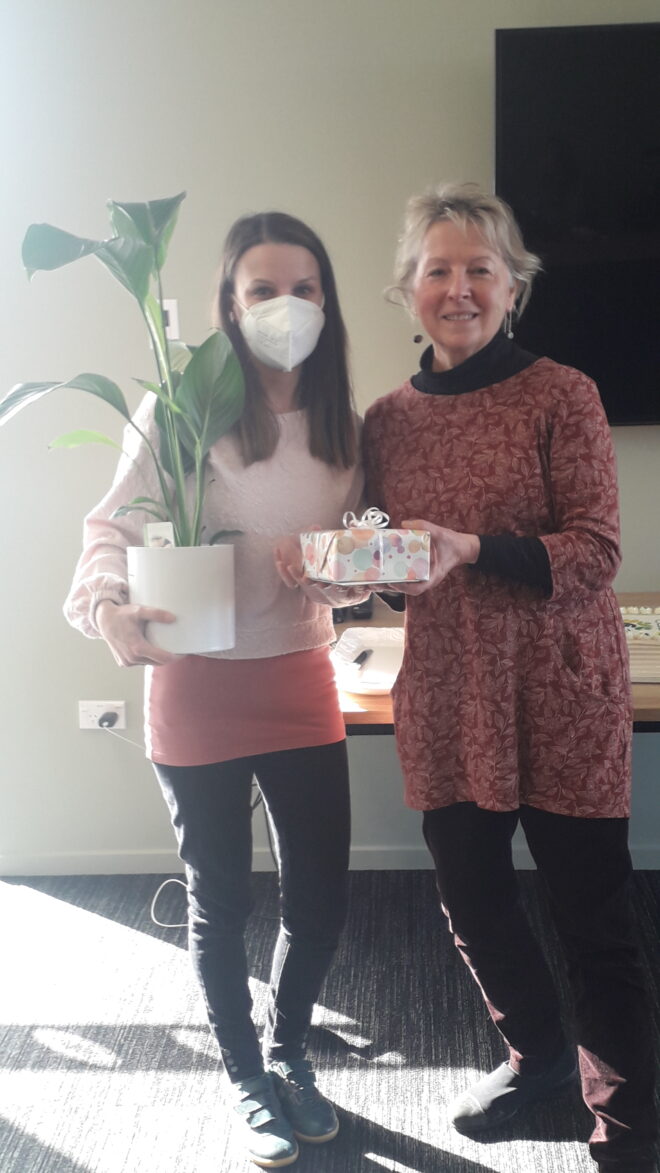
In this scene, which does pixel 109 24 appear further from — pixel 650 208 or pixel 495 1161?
pixel 495 1161

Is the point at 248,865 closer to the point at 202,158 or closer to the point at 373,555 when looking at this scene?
the point at 373,555

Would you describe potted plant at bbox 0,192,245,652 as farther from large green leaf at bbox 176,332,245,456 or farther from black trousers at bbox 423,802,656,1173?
black trousers at bbox 423,802,656,1173

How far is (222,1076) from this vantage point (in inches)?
65.9

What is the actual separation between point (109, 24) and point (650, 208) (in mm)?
1382

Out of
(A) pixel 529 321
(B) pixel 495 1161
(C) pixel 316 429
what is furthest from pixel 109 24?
(B) pixel 495 1161

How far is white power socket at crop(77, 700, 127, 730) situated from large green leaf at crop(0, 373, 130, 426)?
134cm

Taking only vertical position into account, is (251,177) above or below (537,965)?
above

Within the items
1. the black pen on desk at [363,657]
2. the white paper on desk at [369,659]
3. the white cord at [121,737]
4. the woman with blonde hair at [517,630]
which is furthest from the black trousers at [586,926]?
the white cord at [121,737]

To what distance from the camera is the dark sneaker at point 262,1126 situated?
4.76 feet

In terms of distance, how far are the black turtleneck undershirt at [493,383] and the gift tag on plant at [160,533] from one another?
400 millimetres

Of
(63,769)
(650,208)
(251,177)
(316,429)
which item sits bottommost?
(63,769)

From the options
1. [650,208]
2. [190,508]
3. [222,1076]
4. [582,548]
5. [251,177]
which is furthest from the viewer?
[251,177]

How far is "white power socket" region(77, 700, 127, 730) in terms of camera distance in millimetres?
2409

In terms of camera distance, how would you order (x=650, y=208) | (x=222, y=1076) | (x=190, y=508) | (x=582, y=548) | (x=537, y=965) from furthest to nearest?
(x=650, y=208) < (x=222, y=1076) < (x=537, y=965) < (x=190, y=508) < (x=582, y=548)
